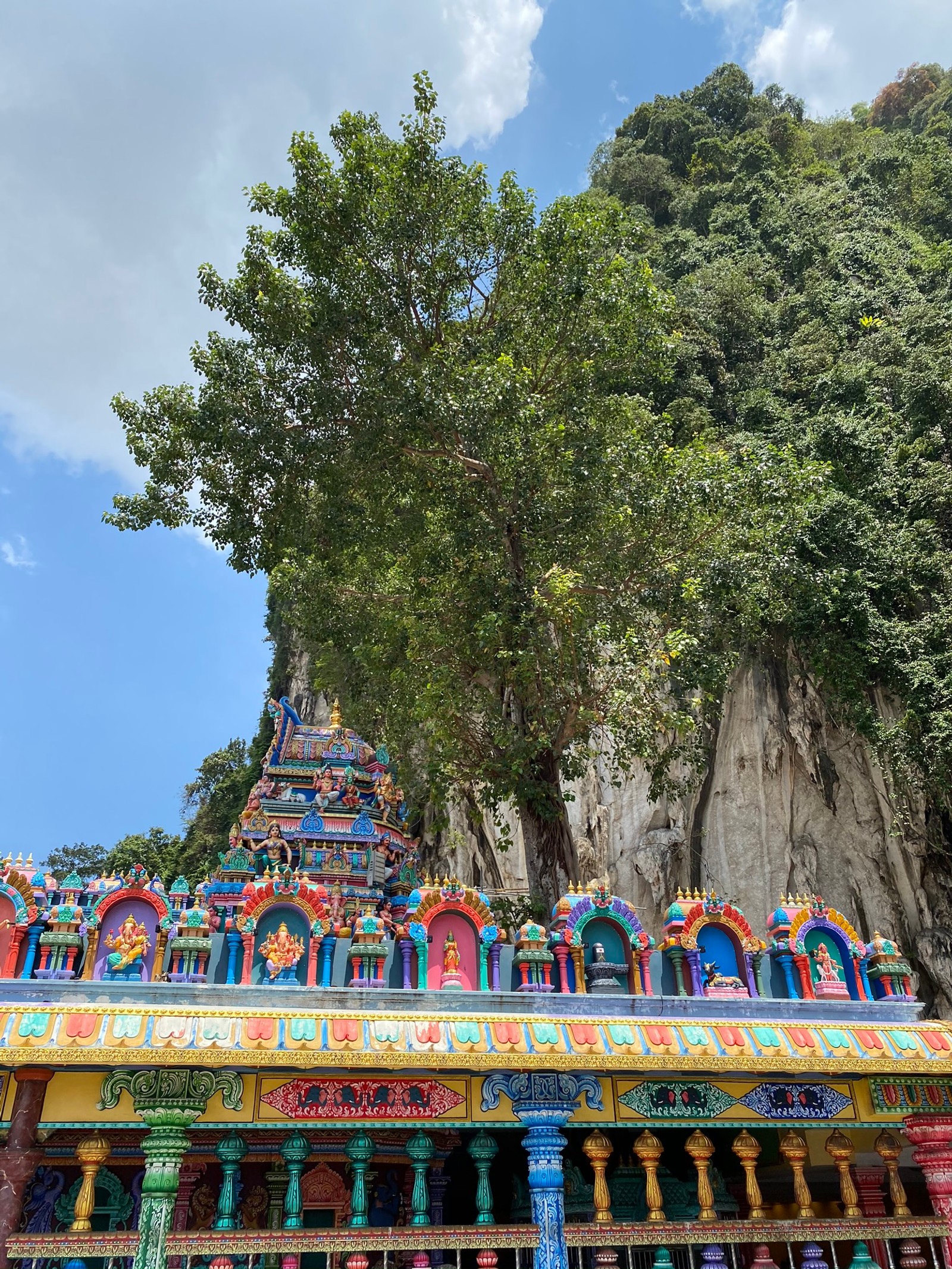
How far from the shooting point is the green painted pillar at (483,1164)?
6426 millimetres

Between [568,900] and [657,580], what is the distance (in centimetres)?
614

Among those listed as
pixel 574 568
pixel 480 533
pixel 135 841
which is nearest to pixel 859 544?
pixel 574 568

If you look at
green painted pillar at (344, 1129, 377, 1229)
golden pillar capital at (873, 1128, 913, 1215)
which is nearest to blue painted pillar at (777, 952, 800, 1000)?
golden pillar capital at (873, 1128, 913, 1215)

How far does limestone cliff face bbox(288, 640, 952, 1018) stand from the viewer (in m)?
15.7

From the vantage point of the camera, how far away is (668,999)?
6.90m

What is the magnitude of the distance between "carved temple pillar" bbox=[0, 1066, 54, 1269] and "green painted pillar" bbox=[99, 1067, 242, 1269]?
0.38 meters

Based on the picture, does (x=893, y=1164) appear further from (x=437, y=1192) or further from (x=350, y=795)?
(x=350, y=795)

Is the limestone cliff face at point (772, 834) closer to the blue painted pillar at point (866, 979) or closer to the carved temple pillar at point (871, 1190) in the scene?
the blue painted pillar at point (866, 979)

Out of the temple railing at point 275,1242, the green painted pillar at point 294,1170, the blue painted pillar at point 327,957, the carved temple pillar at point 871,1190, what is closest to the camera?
the temple railing at point 275,1242

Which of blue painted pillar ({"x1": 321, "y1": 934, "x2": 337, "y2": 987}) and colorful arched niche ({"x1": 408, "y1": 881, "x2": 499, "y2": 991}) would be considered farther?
colorful arched niche ({"x1": 408, "y1": 881, "x2": 499, "y2": 991})

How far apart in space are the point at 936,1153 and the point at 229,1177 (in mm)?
5335

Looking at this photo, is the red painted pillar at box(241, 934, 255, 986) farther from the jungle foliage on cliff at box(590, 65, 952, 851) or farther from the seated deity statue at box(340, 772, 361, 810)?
the jungle foliage on cliff at box(590, 65, 952, 851)

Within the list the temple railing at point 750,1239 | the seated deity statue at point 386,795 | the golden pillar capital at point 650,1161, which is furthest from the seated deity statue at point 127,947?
the seated deity statue at point 386,795

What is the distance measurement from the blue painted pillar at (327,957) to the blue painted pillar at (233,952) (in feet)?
2.05
